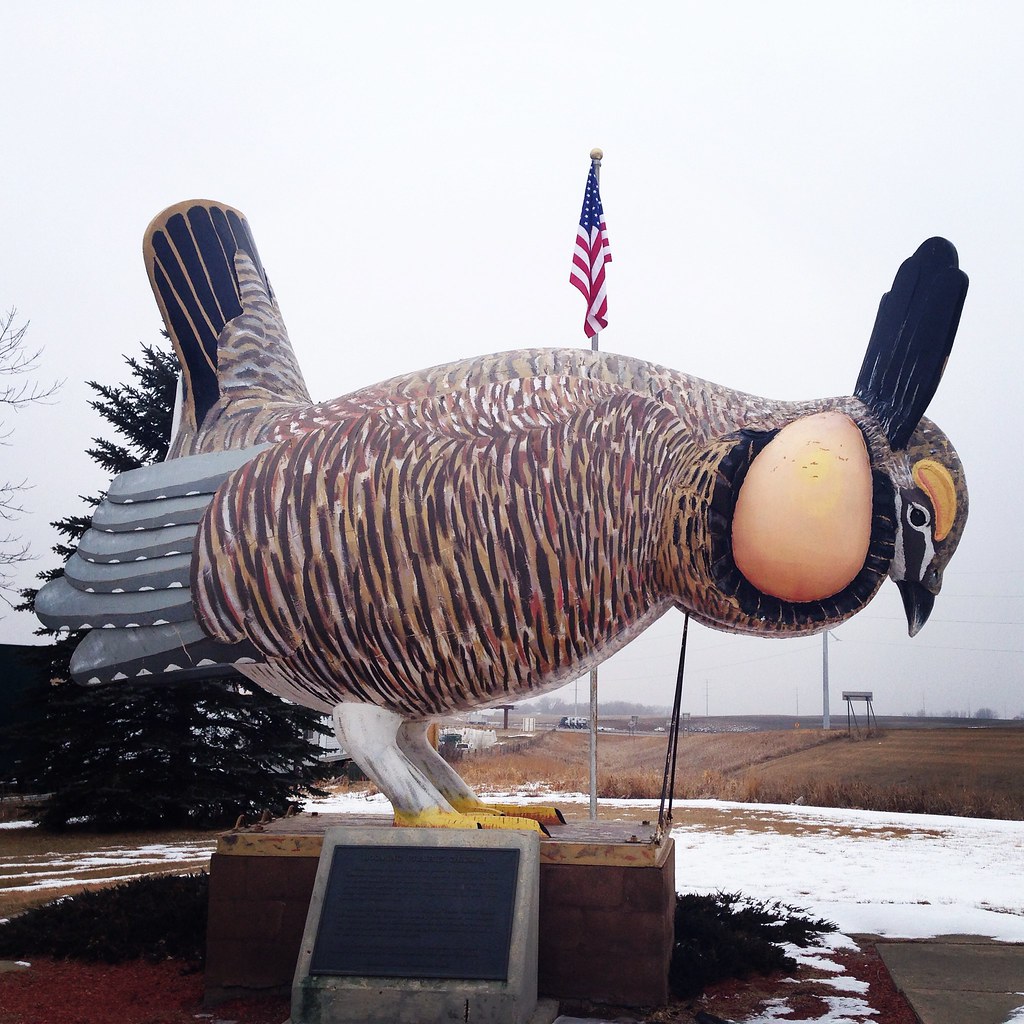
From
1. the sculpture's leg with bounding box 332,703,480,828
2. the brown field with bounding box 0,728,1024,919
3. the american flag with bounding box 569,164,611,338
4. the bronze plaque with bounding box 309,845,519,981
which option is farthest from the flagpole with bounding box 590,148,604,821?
the bronze plaque with bounding box 309,845,519,981

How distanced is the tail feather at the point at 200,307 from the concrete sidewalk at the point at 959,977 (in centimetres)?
400

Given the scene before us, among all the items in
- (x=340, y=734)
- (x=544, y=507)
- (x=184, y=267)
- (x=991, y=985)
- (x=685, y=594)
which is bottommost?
(x=991, y=985)

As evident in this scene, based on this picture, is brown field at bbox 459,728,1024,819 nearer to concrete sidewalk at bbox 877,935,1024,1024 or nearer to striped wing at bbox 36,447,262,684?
concrete sidewalk at bbox 877,935,1024,1024

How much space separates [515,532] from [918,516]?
64.9 inches

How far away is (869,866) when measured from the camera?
788 centimetres

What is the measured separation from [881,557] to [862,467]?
39cm

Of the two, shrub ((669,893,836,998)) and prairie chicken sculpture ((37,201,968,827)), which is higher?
prairie chicken sculpture ((37,201,968,827))

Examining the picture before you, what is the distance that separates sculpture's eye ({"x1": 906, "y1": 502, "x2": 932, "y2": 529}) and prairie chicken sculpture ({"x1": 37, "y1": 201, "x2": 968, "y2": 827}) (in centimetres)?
1

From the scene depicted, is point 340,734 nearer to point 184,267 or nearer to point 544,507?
point 544,507

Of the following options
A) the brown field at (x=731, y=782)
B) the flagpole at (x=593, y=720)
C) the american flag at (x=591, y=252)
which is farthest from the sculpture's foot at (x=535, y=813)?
the american flag at (x=591, y=252)

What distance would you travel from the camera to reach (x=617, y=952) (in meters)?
4.00

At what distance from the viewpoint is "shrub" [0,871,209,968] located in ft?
16.0

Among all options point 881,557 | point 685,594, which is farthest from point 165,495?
point 881,557

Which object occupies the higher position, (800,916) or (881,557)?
(881,557)
